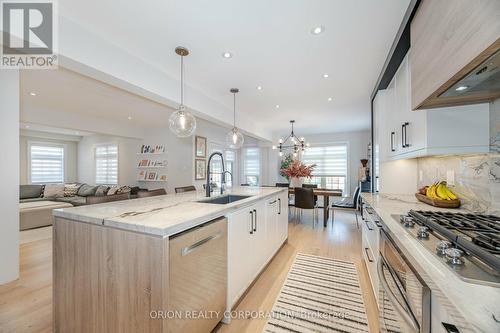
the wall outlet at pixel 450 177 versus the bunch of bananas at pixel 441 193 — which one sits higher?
the wall outlet at pixel 450 177

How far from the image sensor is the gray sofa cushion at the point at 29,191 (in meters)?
5.61

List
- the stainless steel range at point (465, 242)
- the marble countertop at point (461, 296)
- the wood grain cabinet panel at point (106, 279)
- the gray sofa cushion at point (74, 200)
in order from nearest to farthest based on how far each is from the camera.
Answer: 1. the marble countertop at point (461, 296)
2. the stainless steel range at point (465, 242)
3. the wood grain cabinet panel at point (106, 279)
4. the gray sofa cushion at point (74, 200)

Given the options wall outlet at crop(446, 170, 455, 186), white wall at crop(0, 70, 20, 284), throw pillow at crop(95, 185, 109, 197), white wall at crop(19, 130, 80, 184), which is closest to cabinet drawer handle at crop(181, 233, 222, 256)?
wall outlet at crop(446, 170, 455, 186)

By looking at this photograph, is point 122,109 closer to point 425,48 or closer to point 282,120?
point 282,120

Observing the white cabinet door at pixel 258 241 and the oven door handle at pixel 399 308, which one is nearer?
the oven door handle at pixel 399 308

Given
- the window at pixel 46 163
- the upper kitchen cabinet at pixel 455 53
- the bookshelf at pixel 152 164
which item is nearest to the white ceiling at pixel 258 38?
the upper kitchen cabinet at pixel 455 53

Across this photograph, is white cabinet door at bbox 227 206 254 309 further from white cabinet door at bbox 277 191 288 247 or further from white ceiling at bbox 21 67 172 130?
white ceiling at bbox 21 67 172 130

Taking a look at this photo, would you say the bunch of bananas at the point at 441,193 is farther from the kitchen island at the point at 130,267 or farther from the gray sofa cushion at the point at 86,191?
the gray sofa cushion at the point at 86,191

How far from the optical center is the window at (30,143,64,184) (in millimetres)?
6535

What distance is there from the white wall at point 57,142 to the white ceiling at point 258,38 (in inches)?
181

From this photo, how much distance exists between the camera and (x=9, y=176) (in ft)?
7.60

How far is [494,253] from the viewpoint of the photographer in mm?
754

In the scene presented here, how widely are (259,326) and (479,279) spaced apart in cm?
151

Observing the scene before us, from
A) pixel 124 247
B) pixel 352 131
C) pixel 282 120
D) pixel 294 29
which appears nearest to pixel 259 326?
pixel 124 247
